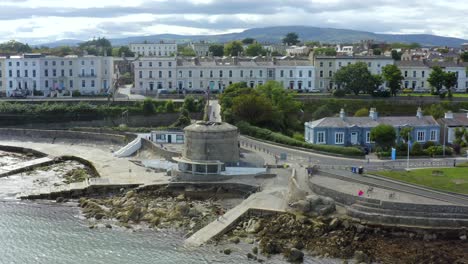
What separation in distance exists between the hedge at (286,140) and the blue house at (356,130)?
2.41 m

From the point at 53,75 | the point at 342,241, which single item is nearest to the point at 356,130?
the point at 342,241

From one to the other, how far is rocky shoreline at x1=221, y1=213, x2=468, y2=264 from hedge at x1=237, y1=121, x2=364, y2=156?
511 inches

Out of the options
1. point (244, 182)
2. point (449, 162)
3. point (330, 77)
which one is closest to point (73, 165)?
point (244, 182)

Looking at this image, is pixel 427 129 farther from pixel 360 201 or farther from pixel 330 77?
pixel 330 77

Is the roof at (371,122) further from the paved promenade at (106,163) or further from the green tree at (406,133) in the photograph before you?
the paved promenade at (106,163)

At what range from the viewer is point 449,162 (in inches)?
1602

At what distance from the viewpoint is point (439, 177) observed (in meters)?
35.4

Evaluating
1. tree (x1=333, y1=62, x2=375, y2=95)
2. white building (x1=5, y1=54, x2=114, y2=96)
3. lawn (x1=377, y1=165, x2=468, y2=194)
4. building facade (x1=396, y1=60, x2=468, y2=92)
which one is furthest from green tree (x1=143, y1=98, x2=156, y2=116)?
lawn (x1=377, y1=165, x2=468, y2=194)

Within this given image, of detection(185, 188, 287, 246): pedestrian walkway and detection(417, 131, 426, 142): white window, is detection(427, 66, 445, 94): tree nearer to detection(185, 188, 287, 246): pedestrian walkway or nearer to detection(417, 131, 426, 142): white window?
detection(417, 131, 426, 142): white window

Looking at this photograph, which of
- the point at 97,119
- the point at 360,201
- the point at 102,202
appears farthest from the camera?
the point at 97,119

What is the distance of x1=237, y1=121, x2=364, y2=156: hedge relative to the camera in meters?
43.4

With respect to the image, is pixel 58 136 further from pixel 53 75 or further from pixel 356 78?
pixel 356 78

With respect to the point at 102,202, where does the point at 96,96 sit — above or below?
above

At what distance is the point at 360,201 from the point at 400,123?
1923 cm
